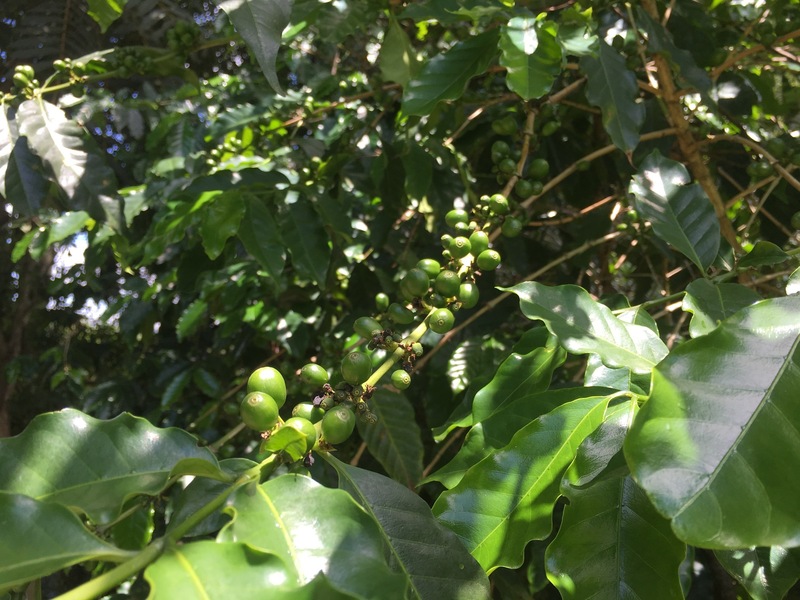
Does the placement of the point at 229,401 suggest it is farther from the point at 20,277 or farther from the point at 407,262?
the point at 20,277

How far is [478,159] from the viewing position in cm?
176

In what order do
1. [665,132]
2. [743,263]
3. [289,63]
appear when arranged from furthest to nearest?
[289,63] → [665,132] → [743,263]

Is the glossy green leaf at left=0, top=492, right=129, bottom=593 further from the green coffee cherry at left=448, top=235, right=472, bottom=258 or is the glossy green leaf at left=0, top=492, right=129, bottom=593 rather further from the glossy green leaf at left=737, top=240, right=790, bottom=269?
the glossy green leaf at left=737, top=240, right=790, bottom=269

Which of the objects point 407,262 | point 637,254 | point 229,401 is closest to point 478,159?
point 407,262

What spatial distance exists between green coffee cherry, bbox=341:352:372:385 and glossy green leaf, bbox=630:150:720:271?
1.72 ft

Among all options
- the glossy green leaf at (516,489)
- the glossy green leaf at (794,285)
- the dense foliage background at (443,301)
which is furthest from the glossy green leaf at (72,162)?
the glossy green leaf at (794,285)

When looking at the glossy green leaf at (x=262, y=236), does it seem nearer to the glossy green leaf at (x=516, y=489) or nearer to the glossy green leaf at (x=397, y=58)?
the glossy green leaf at (x=397, y=58)

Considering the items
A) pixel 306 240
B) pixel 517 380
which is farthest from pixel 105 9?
pixel 517 380

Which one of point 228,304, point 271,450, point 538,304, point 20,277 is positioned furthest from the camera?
point 20,277

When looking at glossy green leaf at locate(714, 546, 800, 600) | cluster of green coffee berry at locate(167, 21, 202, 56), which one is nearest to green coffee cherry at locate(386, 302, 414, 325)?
glossy green leaf at locate(714, 546, 800, 600)

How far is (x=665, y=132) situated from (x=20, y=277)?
429 cm

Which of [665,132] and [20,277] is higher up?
[665,132]

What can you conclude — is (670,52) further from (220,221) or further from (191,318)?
(191,318)

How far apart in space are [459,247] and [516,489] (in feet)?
1.34
